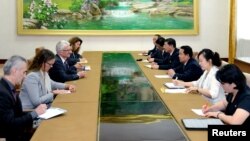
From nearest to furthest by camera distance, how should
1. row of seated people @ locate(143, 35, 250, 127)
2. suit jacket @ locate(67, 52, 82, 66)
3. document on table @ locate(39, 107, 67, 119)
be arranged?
row of seated people @ locate(143, 35, 250, 127) → document on table @ locate(39, 107, 67, 119) → suit jacket @ locate(67, 52, 82, 66)

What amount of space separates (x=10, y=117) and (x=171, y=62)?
424 centimetres

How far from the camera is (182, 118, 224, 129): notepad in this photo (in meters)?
2.81

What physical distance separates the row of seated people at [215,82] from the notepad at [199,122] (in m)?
0.08

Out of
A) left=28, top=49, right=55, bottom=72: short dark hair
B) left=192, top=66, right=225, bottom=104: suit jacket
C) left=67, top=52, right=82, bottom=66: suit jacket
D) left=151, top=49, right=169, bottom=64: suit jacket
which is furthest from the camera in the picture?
left=151, top=49, right=169, bottom=64: suit jacket

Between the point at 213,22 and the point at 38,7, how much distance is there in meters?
4.76

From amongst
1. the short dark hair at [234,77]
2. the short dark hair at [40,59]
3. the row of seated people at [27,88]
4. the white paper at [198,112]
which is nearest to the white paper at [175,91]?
the white paper at [198,112]

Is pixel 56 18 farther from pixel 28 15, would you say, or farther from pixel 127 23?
pixel 127 23

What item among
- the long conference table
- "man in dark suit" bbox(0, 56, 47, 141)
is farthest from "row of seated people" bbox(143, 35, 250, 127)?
"man in dark suit" bbox(0, 56, 47, 141)

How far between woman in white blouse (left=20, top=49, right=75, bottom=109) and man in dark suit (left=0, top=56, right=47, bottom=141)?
1.80 ft

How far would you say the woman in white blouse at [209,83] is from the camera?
4254 mm

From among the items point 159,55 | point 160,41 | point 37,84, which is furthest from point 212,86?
point 160,41

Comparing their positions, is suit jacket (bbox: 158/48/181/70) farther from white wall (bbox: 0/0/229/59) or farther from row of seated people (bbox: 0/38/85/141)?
white wall (bbox: 0/0/229/59)

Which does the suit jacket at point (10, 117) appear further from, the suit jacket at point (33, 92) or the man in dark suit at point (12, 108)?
the suit jacket at point (33, 92)

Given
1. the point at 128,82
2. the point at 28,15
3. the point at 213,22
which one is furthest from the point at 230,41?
the point at 128,82
